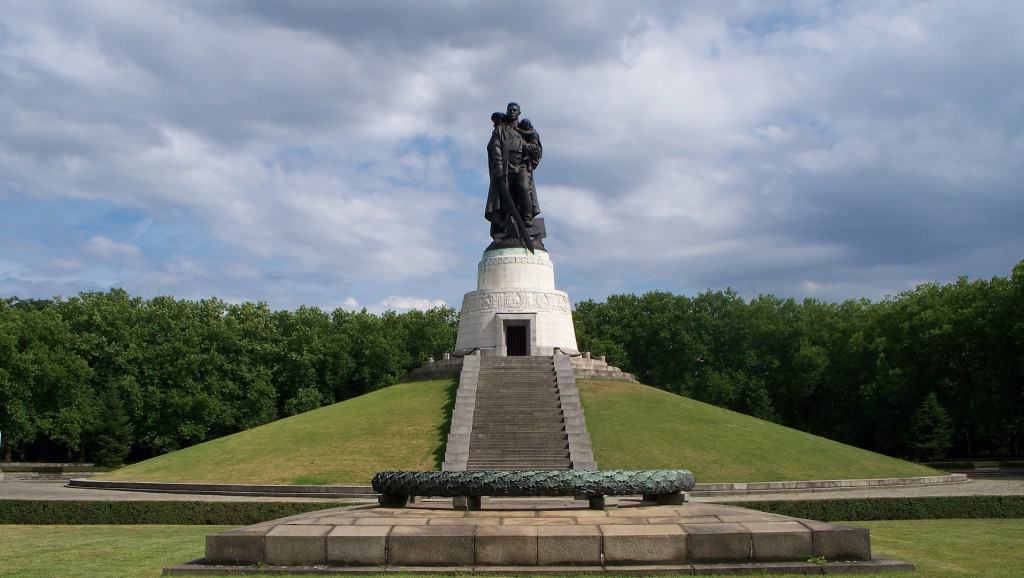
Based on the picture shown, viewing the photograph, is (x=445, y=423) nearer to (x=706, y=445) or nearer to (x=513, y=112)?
(x=706, y=445)

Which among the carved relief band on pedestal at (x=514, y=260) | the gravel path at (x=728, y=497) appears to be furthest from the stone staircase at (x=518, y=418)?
the carved relief band on pedestal at (x=514, y=260)

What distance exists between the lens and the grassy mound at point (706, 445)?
2878 centimetres

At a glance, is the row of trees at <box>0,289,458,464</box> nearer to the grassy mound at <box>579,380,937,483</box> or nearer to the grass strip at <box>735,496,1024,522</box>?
the grassy mound at <box>579,380,937,483</box>

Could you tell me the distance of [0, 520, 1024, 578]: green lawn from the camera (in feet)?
42.1

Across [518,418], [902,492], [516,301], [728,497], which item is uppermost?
[516,301]

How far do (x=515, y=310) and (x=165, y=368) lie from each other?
88.8 ft

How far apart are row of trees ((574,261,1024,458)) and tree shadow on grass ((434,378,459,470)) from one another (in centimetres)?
2802

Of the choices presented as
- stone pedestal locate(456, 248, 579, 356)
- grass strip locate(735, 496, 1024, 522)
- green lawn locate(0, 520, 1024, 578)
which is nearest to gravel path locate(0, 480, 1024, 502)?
grass strip locate(735, 496, 1024, 522)

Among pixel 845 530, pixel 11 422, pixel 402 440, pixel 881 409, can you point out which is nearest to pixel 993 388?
pixel 881 409

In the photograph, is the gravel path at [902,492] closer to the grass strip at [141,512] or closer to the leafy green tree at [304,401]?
the grass strip at [141,512]

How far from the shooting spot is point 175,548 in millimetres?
15664

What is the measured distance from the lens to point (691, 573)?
1188cm

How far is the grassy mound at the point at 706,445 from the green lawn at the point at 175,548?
888cm

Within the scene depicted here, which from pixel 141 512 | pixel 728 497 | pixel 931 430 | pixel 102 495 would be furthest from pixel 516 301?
pixel 931 430
